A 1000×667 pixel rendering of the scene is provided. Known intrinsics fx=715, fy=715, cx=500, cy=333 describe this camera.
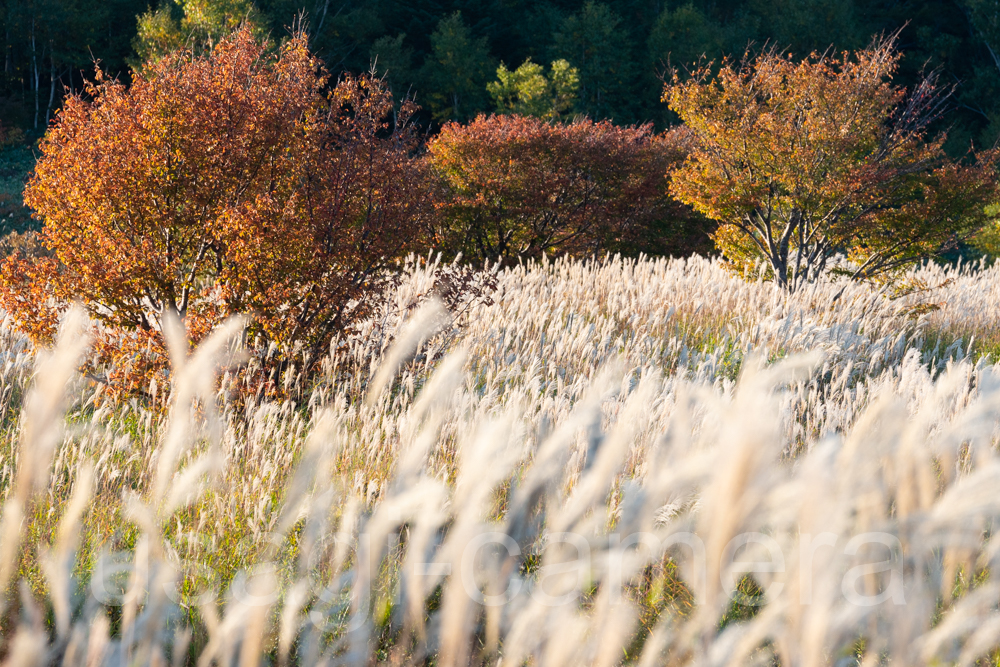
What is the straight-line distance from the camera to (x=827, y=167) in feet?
27.1

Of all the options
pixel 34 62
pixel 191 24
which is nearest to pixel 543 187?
pixel 191 24

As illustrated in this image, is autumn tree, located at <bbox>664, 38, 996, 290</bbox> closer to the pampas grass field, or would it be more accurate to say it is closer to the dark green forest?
the pampas grass field

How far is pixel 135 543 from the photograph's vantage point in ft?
8.00

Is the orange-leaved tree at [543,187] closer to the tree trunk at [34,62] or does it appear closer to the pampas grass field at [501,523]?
the pampas grass field at [501,523]

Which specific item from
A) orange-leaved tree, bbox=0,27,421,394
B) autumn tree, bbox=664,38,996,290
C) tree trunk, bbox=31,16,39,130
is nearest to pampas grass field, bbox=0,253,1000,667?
orange-leaved tree, bbox=0,27,421,394

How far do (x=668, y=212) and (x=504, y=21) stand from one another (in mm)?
24338

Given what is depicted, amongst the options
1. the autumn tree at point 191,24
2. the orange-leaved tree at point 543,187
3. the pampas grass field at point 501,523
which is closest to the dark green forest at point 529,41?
the autumn tree at point 191,24

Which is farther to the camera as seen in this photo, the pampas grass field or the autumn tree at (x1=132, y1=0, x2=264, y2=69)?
the autumn tree at (x1=132, y1=0, x2=264, y2=69)

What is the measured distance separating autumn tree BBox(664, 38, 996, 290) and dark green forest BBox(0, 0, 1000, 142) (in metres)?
22.4

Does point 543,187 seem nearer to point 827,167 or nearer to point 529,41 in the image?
point 827,167

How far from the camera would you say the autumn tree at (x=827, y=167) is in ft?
26.7

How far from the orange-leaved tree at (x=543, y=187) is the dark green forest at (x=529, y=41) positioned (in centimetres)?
1791

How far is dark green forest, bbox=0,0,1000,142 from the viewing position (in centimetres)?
2942

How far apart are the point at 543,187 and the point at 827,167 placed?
509cm
